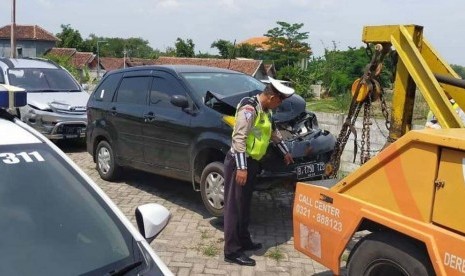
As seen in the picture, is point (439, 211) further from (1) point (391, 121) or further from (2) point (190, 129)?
(2) point (190, 129)

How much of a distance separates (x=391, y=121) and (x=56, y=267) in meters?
2.85

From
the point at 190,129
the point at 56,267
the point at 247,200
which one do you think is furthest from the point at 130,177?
the point at 56,267

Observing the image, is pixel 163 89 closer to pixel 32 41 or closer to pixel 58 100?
pixel 58 100

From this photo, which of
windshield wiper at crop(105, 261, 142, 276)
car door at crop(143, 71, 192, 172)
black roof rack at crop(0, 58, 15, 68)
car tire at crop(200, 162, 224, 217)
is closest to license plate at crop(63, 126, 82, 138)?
black roof rack at crop(0, 58, 15, 68)

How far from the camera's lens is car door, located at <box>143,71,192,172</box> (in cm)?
642

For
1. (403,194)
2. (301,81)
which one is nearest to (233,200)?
(403,194)

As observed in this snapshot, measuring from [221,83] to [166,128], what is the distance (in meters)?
0.92

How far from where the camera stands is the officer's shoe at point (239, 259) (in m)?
4.91

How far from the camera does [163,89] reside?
22.6 ft

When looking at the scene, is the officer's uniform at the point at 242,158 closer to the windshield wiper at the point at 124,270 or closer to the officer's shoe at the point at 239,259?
the officer's shoe at the point at 239,259

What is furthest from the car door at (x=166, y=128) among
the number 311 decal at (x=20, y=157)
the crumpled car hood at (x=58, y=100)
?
the crumpled car hood at (x=58, y=100)

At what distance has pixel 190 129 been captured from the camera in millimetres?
6273

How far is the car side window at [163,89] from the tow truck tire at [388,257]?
350 centimetres

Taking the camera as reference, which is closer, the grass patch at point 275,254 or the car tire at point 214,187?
the grass patch at point 275,254
